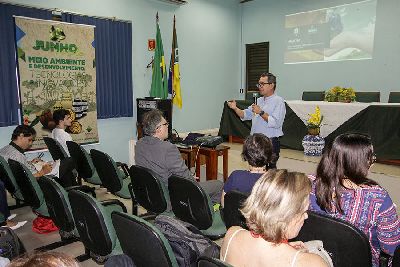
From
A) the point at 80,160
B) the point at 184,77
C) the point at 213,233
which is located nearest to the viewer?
the point at 213,233

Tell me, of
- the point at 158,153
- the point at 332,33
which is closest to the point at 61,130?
the point at 158,153

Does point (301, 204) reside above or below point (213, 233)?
above

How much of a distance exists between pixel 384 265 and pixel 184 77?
609cm

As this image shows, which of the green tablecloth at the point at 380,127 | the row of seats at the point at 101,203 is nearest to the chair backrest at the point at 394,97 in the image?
the green tablecloth at the point at 380,127

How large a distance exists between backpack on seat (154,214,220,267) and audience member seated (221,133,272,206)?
565 millimetres

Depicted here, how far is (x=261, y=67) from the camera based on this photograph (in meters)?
8.34

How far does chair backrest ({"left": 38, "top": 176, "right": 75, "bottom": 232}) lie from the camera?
206 cm

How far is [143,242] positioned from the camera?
53.6 inches

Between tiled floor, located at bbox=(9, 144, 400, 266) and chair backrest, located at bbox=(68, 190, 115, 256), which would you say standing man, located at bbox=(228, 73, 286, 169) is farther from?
chair backrest, located at bbox=(68, 190, 115, 256)

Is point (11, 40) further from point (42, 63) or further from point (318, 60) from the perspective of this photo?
point (318, 60)

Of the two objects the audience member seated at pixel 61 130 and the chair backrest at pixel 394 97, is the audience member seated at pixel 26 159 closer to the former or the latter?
the audience member seated at pixel 61 130

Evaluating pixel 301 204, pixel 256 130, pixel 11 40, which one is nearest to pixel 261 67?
pixel 256 130

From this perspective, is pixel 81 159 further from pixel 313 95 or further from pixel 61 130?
pixel 313 95

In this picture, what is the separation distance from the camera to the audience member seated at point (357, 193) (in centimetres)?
149
